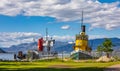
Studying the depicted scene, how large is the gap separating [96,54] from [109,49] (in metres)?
4.07

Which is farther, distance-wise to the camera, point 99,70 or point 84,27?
point 84,27

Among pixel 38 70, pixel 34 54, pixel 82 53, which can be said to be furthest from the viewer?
pixel 34 54

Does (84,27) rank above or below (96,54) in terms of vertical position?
above

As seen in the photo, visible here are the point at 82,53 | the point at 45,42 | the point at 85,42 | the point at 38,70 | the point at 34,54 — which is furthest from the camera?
the point at 45,42

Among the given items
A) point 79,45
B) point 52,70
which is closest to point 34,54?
point 79,45

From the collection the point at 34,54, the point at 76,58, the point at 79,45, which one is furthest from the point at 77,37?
the point at 34,54

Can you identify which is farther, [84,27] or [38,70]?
[84,27]

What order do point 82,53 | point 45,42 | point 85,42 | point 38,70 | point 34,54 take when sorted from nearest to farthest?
point 38,70, point 82,53, point 85,42, point 34,54, point 45,42

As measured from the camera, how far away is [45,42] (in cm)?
11738

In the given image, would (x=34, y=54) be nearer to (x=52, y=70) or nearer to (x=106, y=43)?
(x=106, y=43)

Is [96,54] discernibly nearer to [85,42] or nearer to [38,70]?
[85,42]

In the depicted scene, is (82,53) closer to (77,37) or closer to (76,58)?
(76,58)

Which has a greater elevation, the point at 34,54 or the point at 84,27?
the point at 84,27

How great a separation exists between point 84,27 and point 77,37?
11.6ft
